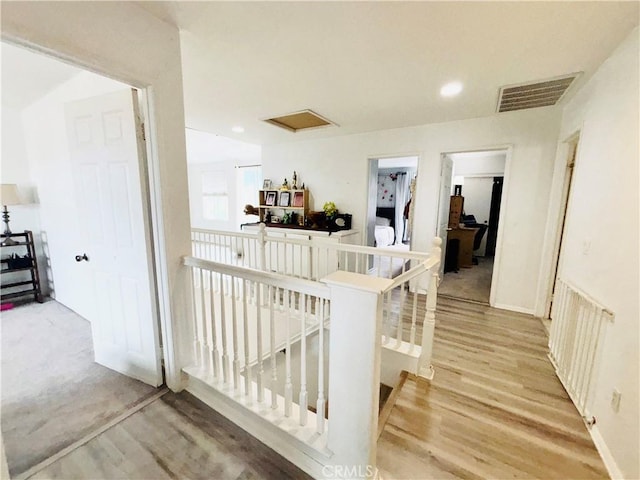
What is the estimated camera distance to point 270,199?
4934 mm

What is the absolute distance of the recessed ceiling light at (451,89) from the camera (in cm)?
233

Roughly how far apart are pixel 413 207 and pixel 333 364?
310cm

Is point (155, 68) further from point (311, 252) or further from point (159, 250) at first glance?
point (311, 252)

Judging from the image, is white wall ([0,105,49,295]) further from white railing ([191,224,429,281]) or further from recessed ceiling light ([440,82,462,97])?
recessed ceiling light ([440,82,462,97])

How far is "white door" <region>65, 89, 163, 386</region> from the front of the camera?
1.71 metres

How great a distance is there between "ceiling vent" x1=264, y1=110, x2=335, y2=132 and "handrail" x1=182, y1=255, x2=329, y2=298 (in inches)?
85.1

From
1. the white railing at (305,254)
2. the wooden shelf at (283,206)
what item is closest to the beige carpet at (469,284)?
the white railing at (305,254)

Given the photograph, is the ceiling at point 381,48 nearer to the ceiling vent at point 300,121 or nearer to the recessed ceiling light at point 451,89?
the recessed ceiling light at point 451,89

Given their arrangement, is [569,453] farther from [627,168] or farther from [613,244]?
[627,168]

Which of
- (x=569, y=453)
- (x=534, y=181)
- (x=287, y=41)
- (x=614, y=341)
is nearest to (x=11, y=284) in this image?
(x=287, y=41)

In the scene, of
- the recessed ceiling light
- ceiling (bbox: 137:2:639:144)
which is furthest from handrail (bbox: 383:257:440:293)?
the recessed ceiling light

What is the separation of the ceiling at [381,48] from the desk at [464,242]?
9.28 feet

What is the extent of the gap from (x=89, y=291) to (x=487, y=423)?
10.1 ft

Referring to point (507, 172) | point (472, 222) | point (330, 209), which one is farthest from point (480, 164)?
point (330, 209)
